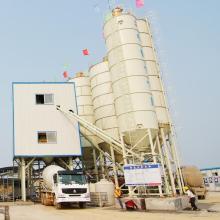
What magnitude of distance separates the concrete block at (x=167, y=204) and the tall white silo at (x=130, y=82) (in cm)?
735

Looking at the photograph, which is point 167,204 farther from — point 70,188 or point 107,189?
point 107,189

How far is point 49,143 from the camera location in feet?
107

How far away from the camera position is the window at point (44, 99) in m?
34.1

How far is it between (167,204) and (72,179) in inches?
312

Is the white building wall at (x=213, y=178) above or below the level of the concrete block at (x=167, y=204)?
above

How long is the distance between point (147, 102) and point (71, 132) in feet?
34.5

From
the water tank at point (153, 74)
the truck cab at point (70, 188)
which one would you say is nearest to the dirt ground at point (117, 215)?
the truck cab at point (70, 188)

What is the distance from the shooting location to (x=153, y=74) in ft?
95.5

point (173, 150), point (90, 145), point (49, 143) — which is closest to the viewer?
point (173, 150)

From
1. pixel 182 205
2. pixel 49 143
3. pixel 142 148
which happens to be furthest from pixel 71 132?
pixel 182 205

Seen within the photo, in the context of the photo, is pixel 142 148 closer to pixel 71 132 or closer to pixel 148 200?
pixel 148 200

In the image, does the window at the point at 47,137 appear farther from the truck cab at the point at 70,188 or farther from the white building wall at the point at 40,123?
the truck cab at the point at 70,188

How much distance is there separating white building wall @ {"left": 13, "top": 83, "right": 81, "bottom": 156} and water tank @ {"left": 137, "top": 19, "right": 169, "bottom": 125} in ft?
33.6

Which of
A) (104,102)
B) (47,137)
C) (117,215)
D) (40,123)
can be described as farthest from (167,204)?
(40,123)
